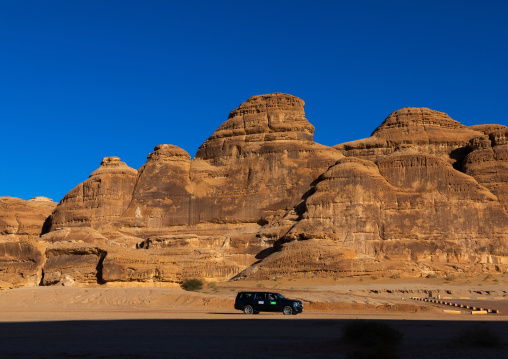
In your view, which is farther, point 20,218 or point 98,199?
point 20,218

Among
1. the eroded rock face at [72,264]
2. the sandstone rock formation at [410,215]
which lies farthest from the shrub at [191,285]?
the sandstone rock formation at [410,215]

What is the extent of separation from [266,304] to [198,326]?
5.76m

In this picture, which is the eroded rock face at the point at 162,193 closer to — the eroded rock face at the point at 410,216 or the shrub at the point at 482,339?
the eroded rock face at the point at 410,216

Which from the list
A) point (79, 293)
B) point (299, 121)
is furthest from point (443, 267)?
point (79, 293)

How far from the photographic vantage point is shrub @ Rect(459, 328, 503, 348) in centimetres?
1578

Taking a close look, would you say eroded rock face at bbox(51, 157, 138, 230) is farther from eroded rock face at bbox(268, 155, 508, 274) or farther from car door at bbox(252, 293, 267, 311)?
car door at bbox(252, 293, 267, 311)

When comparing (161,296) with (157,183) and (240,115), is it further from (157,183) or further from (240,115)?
(240,115)

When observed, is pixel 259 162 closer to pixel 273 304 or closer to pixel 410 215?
pixel 410 215

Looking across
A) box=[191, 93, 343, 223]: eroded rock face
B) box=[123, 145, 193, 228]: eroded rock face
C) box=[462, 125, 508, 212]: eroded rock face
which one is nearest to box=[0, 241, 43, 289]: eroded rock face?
box=[123, 145, 193, 228]: eroded rock face

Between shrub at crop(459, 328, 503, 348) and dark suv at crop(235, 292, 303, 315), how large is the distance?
1099cm

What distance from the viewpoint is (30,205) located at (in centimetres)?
9206

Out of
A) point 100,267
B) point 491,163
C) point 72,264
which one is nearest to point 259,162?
point 491,163

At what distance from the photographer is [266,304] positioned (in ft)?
89.2

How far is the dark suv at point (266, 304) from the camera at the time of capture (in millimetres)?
26906
